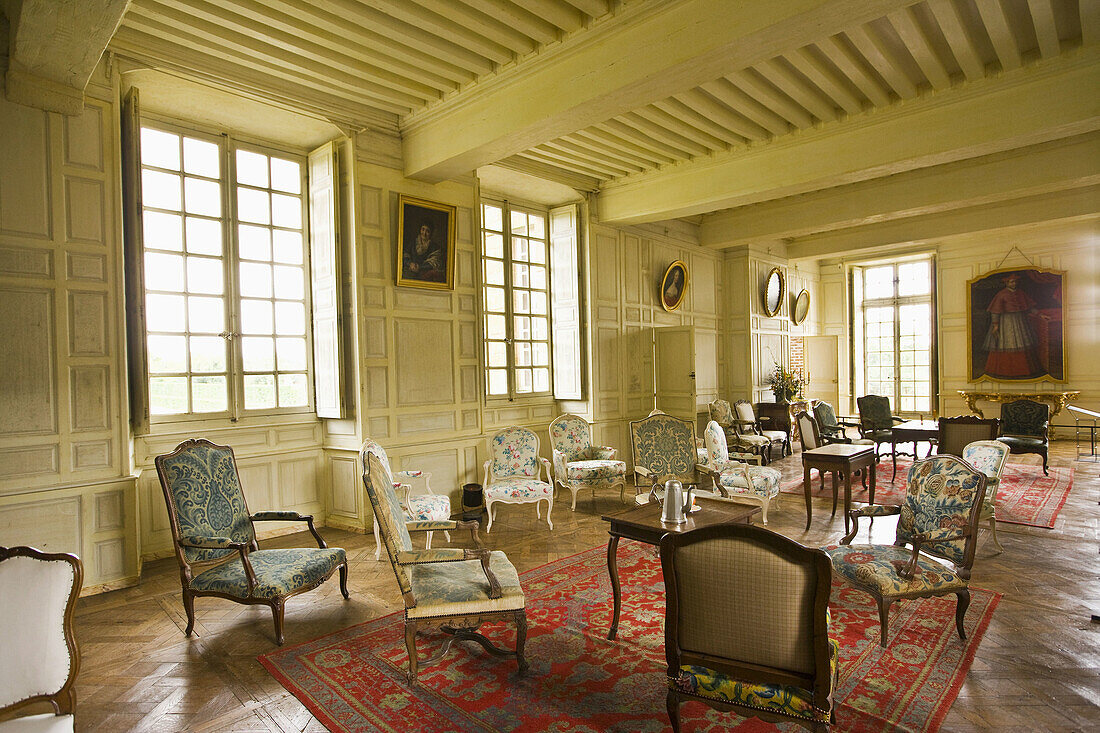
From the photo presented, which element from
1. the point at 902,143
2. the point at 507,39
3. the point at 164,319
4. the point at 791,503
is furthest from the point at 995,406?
the point at 164,319

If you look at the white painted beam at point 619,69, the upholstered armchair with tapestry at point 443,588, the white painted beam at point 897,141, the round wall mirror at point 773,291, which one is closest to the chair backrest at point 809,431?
the white painted beam at point 897,141

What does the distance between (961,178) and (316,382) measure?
7.52m

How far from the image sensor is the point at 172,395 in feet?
16.4

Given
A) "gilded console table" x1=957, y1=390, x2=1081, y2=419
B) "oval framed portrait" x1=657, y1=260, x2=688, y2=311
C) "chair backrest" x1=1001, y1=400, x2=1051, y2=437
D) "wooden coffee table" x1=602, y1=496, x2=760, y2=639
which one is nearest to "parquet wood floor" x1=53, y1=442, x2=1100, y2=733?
"wooden coffee table" x1=602, y1=496, x2=760, y2=639

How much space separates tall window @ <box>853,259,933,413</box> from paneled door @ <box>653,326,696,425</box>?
255 inches

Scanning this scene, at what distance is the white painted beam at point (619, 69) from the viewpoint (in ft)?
11.3

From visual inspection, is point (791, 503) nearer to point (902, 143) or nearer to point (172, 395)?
point (902, 143)

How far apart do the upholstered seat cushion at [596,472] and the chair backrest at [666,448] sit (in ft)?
2.30

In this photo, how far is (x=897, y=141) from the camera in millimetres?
5539

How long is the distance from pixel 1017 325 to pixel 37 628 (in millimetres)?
13296

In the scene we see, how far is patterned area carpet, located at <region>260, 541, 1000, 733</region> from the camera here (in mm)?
2523

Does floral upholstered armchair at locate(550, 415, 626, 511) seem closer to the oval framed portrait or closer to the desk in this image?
the oval framed portrait

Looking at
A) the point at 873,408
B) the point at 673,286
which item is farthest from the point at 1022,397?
the point at 673,286

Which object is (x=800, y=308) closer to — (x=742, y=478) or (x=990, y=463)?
(x=742, y=478)
